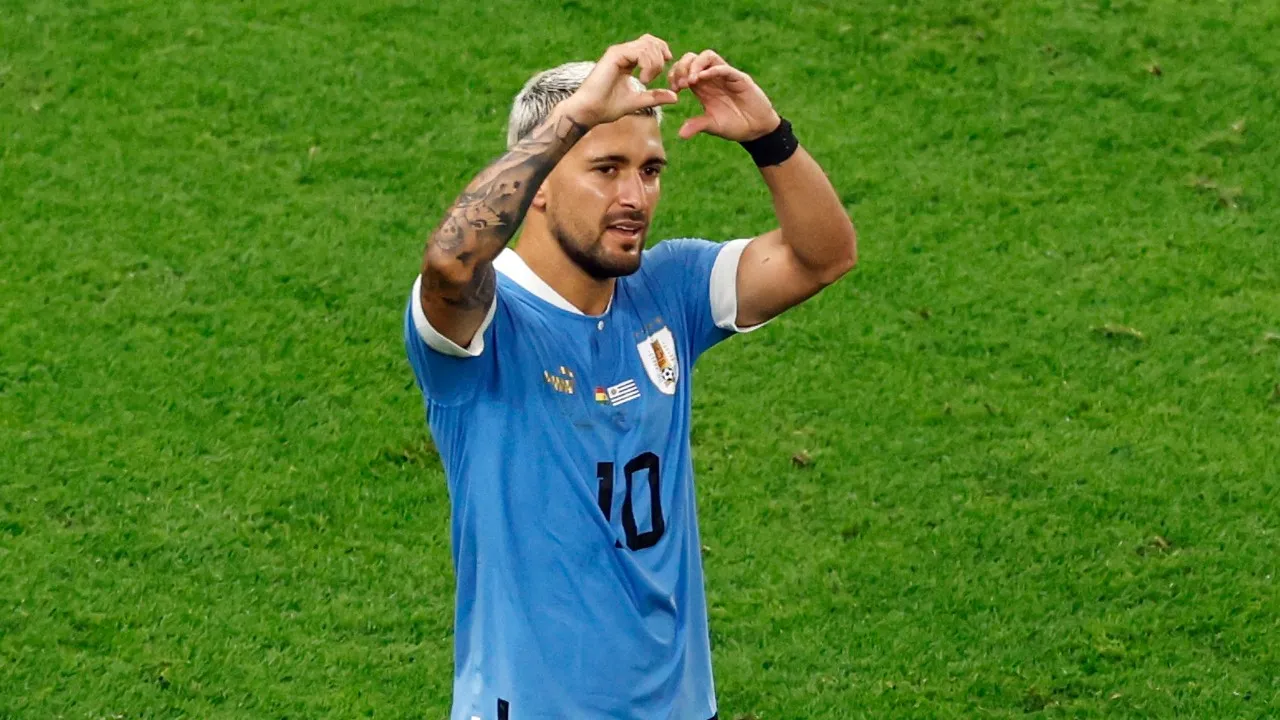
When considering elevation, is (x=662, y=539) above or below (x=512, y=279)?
below

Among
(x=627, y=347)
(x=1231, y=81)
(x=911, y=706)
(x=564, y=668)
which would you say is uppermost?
(x=627, y=347)

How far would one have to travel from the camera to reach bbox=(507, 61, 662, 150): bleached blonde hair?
4.12 meters

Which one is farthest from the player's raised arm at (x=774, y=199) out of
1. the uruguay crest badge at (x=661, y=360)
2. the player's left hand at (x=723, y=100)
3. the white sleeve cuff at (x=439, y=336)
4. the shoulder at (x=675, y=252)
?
the white sleeve cuff at (x=439, y=336)

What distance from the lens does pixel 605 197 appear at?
4.10m

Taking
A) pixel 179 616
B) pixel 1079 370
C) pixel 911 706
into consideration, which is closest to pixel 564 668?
pixel 911 706

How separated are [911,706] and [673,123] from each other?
3956 mm

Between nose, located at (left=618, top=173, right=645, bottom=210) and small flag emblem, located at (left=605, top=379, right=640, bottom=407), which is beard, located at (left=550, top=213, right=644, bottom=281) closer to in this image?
nose, located at (left=618, top=173, right=645, bottom=210)

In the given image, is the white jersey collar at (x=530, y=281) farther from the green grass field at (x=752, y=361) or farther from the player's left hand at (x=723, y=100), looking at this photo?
A: the green grass field at (x=752, y=361)

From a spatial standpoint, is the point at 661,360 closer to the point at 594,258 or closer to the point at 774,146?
the point at 594,258

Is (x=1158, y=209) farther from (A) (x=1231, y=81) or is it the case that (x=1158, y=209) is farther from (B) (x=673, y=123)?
(B) (x=673, y=123)

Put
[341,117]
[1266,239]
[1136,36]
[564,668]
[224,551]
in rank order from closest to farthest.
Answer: [564,668]
[224,551]
[1266,239]
[341,117]
[1136,36]

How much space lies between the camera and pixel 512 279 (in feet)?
13.8

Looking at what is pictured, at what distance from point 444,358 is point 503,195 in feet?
1.25

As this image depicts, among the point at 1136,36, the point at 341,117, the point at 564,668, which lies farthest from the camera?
the point at 1136,36
